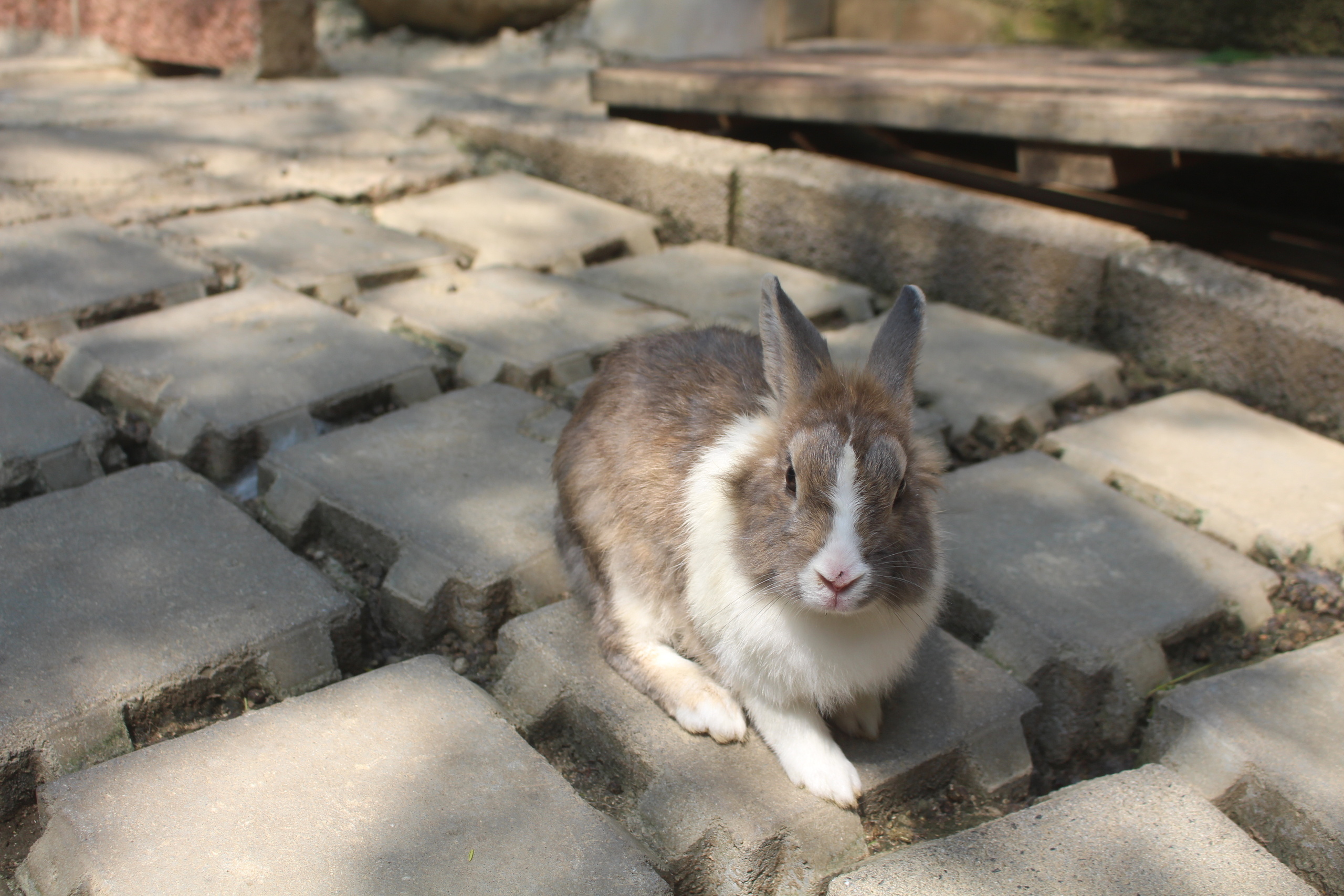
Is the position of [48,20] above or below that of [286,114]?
above

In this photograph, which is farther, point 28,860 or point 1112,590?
point 1112,590

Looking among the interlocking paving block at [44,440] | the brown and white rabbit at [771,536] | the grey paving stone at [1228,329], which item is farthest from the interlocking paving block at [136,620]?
the grey paving stone at [1228,329]

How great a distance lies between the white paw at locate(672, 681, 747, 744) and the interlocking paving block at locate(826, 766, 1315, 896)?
1.12 feet

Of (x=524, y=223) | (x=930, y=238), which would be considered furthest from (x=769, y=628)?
(x=524, y=223)

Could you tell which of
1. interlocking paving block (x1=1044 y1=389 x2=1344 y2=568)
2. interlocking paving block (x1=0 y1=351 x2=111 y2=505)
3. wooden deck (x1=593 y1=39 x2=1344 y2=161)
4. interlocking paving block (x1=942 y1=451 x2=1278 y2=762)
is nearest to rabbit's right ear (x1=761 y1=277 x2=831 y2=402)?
interlocking paving block (x1=942 y1=451 x2=1278 y2=762)

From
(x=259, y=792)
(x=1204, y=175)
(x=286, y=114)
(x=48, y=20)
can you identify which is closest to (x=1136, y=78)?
(x=1204, y=175)

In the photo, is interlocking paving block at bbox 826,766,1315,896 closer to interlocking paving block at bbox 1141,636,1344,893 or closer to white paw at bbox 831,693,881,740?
interlocking paving block at bbox 1141,636,1344,893

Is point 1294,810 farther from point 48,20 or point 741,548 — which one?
point 48,20

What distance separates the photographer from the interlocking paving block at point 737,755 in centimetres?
190

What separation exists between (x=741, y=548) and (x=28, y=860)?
4.19ft

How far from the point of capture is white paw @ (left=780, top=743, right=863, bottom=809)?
1.99m

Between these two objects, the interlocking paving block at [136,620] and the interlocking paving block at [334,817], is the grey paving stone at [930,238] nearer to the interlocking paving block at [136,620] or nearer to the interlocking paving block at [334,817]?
the interlocking paving block at [136,620]

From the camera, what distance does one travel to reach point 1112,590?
8.43ft

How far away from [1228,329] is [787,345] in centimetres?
203
